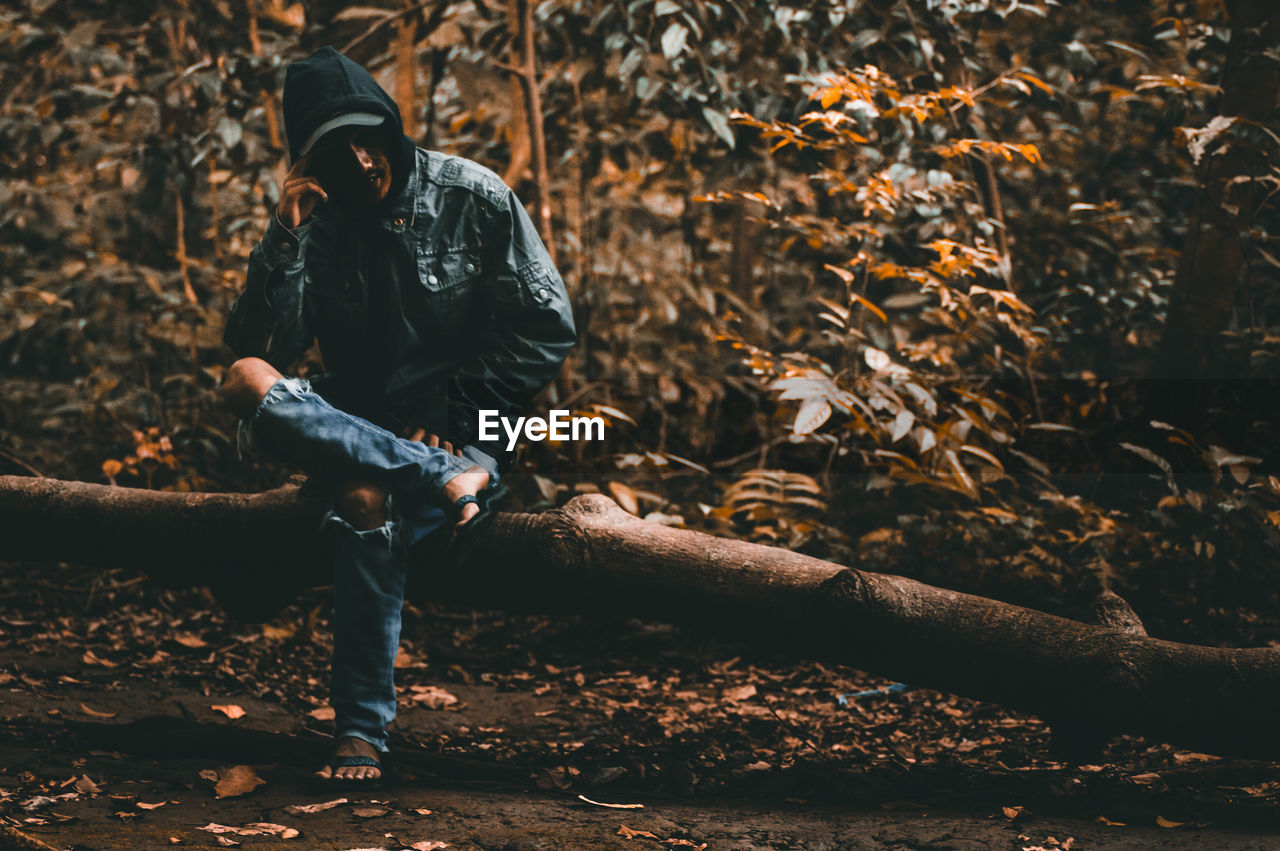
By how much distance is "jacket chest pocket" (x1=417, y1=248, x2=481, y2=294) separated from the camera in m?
2.64

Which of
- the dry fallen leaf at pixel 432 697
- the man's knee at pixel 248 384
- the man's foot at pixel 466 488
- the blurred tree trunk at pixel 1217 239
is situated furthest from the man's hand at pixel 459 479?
the blurred tree trunk at pixel 1217 239

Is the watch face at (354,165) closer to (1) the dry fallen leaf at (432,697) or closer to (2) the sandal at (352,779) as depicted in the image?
(2) the sandal at (352,779)

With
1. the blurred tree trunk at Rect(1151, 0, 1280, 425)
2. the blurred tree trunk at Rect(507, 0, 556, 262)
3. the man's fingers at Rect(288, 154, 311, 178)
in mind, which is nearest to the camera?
the man's fingers at Rect(288, 154, 311, 178)

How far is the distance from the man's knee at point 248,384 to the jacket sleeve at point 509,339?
449mm

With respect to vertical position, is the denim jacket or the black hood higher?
the black hood

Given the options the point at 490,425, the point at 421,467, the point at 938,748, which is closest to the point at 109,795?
the point at 421,467

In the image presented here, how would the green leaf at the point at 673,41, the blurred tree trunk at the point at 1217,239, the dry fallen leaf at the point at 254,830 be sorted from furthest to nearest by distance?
the blurred tree trunk at the point at 1217,239 → the green leaf at the point at 673,41 → the dry fallen leaf at the point at 254,830

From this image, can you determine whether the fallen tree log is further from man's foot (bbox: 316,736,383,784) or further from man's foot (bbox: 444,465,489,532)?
man's foot (bbox: 316,736,383,784)

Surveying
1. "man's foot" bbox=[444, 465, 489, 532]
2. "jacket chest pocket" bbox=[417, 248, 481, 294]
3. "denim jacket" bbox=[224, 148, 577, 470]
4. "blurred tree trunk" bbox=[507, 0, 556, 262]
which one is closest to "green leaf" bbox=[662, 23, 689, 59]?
"blurred tree trunk" bbox=[507, 0, 556, 262]

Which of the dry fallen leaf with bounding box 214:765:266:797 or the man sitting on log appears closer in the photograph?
the dry fallen leaf with bounding box 214:765:266:797

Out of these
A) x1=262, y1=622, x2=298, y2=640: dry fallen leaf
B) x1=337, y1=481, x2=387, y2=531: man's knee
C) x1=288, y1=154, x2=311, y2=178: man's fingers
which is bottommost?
x1=262, y1=622, x2=298, y2=640: dry fallen leaf

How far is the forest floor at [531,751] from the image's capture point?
7.39ft

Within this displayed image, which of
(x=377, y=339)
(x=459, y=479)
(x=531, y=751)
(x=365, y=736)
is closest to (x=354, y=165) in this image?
(x=377, y=339)

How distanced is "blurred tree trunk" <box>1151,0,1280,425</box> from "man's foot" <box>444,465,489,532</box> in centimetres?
264
